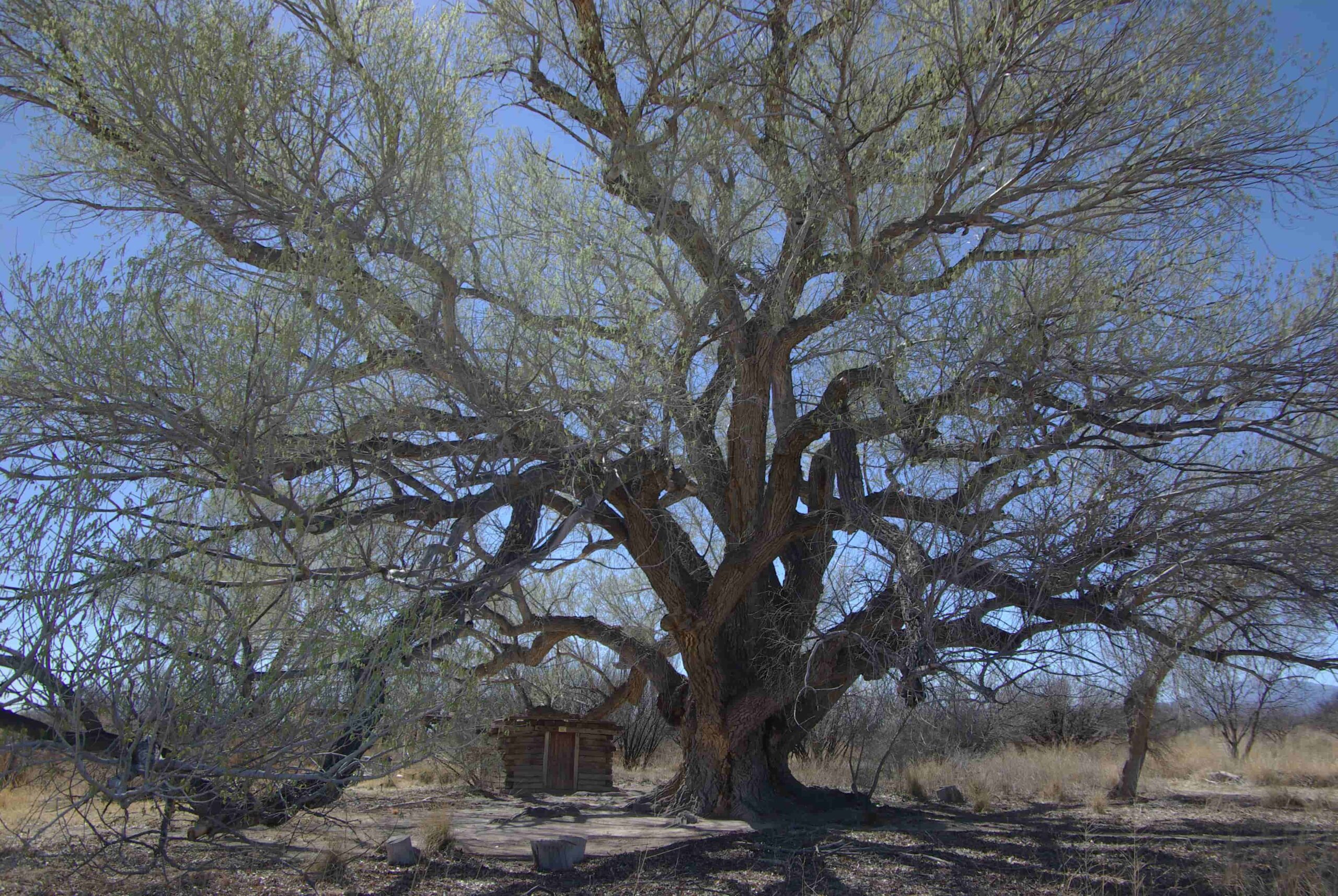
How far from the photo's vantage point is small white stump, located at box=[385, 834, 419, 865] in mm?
6961

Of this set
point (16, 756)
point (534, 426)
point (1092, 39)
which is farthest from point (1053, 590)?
point (16, 756)

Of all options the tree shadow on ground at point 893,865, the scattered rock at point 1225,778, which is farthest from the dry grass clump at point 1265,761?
the tree shadow on ground at point 893,865

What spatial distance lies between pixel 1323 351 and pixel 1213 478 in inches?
45.9

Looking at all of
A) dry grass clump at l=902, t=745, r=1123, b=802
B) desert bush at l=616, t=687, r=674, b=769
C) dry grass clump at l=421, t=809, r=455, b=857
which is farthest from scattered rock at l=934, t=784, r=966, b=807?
desert bush at l=616, t=687, r=674, b=769

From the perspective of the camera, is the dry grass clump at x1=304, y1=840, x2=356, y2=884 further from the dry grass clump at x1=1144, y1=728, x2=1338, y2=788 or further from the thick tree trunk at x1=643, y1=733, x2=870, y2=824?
the dry grass clump at x1=1144, y1=728, x2=1338, y2=788

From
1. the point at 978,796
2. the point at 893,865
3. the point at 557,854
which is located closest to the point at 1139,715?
the point at 978,796

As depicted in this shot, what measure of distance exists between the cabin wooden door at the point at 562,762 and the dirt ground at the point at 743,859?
345 cm

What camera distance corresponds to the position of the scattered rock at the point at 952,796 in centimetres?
1257

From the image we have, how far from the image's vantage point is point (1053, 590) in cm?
663

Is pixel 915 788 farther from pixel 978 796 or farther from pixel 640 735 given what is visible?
pixel 640 735

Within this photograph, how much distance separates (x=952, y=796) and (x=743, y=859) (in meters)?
6.32

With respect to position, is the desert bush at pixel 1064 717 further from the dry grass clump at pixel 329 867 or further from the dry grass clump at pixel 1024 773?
the dry grass clump at pixel 329 867

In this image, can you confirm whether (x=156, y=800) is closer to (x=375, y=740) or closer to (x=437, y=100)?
(x=375, y=740)

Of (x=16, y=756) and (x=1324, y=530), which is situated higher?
(x=1324, y=530)
